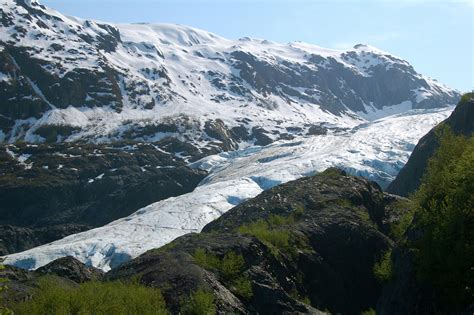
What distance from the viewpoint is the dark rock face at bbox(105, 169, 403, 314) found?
79.2 ft

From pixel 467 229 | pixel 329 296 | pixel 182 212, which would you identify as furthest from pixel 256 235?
pixel 182 212

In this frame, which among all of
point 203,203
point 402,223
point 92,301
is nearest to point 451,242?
point 92,301

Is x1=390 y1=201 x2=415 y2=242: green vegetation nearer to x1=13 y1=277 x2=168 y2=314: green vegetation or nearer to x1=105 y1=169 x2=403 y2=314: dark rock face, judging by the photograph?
x1=105 y1=169 x2=403 y2=314: dark rock face

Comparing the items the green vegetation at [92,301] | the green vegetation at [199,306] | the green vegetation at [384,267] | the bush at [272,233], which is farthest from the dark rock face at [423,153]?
the green vegetation at [92,301]

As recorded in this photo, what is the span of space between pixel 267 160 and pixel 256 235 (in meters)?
160

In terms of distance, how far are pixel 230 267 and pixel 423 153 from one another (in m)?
64.9

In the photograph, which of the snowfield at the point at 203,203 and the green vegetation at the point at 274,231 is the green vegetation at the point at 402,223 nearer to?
the green vegetation at the point at 274,231

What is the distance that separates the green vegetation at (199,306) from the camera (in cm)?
2100

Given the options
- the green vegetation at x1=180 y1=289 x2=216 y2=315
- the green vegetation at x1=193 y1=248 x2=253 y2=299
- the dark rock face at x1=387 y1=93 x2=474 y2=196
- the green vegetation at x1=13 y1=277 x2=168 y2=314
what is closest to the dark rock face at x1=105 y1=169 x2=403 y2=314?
the green vegetation at x1=193 y1=248 x2=253 y2=299

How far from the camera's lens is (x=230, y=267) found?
25734 millimetres

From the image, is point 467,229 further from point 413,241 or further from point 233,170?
point 233,170

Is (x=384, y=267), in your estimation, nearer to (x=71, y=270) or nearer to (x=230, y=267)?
(x=230, y=267)

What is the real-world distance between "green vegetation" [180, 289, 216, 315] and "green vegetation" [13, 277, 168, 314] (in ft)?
2.68

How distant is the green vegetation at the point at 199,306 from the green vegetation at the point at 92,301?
815mm
